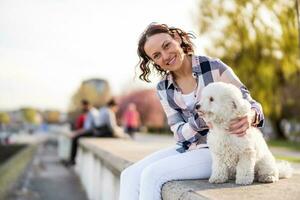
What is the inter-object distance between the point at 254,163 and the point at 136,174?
823mm

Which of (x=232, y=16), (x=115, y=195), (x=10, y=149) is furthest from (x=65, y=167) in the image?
(x=10, y=149)

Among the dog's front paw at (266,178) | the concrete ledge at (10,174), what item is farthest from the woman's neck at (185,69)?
the concrete ledge at (10,174)

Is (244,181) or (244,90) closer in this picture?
(244,181)

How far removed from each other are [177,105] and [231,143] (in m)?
0.78

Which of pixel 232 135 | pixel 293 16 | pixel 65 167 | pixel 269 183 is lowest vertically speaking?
pixel 65 167

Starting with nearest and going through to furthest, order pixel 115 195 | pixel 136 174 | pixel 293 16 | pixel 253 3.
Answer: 1. pixel 136 174
2. pixel 115 195
3. pixel 293 16
4. pixel 253 3

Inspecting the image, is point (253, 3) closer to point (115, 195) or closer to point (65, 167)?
point (65, 167)

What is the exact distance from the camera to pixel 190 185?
138 inches

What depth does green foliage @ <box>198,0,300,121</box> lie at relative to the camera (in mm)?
16953

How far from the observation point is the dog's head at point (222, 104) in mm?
3459

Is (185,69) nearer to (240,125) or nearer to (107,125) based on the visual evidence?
(240,125)

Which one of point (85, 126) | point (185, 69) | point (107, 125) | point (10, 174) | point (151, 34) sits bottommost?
point (10, 174)

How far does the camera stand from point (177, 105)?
4215 mm

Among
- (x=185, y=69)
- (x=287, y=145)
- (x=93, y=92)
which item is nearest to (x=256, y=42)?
(x=287, y=145)
